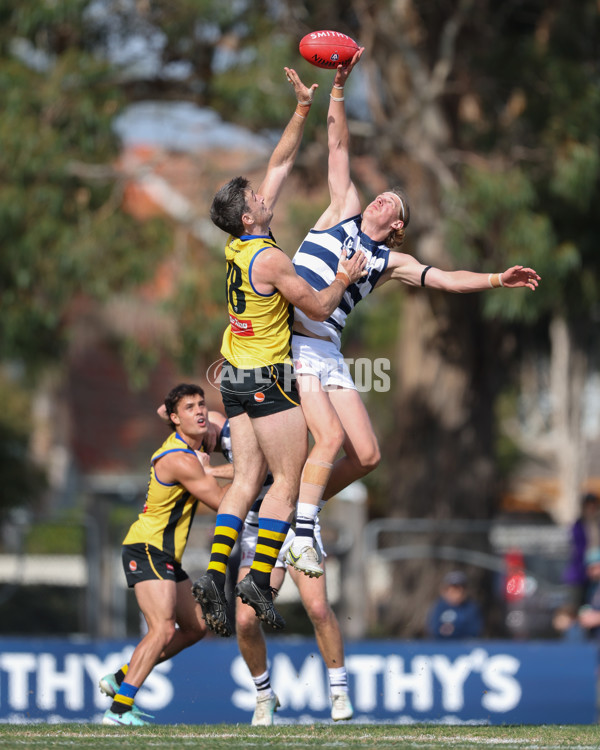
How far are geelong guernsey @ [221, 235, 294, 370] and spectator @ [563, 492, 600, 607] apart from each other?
667 cm

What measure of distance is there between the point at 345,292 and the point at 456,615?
21.9 feet

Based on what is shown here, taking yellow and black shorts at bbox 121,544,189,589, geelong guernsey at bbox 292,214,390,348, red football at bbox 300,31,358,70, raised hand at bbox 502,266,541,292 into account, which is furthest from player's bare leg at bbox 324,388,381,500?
red football at bbox 300,31,358,70

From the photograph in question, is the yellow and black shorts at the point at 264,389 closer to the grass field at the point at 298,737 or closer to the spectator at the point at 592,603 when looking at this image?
the grass field at the point at 298,737

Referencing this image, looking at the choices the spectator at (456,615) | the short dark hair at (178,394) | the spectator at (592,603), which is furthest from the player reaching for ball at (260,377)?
the spectator at (456,615)

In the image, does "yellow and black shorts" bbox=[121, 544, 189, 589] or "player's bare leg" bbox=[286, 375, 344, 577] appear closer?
"player's bare leg" bbox=[286, 375, 344, 577]

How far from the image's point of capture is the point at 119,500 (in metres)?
14.4

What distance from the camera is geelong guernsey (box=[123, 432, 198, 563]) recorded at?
8570 millimetres

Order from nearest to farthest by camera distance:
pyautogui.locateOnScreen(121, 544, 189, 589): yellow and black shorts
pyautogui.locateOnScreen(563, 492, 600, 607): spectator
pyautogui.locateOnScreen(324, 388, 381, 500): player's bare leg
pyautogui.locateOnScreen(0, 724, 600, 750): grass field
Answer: pyautogui.locateOnScreen(0, 724, 600, 750): grass field → pyautogui.locateOnScreen(324, 388, 381, 500): player's bare leg → pyautogui.locateOnScreen(121, 544, 189, 589): yellow and black shorts → pyautogui.locateOnScreen(563, 492, 600, 607): spectator

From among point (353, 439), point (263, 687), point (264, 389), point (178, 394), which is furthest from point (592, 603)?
point (264, 389)

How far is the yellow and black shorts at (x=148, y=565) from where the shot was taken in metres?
8.54

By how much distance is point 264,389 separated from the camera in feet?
24.1

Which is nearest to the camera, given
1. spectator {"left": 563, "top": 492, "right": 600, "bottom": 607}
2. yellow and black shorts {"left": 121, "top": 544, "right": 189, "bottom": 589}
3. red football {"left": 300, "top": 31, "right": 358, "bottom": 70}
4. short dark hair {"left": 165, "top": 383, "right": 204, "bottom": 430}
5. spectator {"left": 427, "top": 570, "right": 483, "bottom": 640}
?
red football {"left": 300, "top": 31, "right": 358, "bottom": 70}

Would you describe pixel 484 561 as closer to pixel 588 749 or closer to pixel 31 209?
pixel 31 209

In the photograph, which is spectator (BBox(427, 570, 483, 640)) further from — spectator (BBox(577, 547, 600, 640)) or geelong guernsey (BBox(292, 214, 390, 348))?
geelong guernsey (BBox(292, 214, 390, 348))
